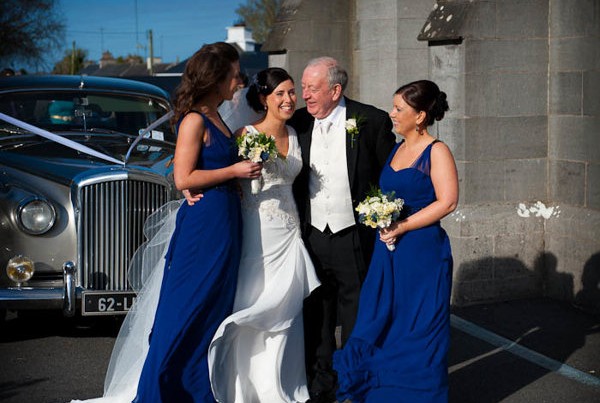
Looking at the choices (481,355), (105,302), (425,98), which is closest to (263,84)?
(425,98)

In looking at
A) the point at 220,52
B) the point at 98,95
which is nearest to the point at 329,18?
the point at 98,95

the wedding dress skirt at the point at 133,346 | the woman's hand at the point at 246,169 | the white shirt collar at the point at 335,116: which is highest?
the white shirt collar at the point at 335,116

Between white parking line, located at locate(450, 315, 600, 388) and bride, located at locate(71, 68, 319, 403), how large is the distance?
1.82 meters

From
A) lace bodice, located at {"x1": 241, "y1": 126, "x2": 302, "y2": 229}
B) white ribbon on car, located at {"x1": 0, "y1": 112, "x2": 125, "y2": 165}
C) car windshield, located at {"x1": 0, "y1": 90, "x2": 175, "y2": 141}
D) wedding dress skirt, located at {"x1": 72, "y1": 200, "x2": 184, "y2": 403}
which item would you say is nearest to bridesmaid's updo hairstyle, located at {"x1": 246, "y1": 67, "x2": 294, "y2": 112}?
lace bodice, located at {"x1": 241, "y1": 126, "x2": 302, "y2": 229}

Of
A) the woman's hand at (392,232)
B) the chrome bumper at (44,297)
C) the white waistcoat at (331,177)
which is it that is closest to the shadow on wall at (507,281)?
the white waistcoat at (331,177)

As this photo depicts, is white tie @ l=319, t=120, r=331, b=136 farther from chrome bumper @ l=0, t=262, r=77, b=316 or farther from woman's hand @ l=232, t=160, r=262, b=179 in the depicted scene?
chrome bumper @ l=0, t=262, r=77, b=316

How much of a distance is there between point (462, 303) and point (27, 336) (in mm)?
3698

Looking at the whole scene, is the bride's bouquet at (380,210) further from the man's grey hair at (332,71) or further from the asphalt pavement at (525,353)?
the asphalt pavement at (525,353)

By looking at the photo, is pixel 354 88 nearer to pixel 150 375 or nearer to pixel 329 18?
pixel 329 18

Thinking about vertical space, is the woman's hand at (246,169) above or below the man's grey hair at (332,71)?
below

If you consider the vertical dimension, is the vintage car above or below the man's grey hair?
below

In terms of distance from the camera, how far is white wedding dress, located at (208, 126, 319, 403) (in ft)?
18.4

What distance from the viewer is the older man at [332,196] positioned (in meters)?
5.93

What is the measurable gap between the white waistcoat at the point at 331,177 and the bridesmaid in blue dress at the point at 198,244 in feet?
2.18
